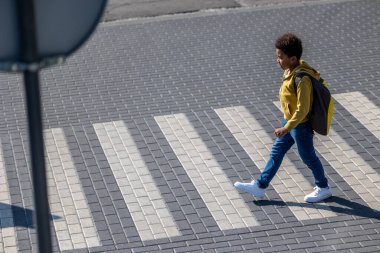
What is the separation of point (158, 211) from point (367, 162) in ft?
8.31

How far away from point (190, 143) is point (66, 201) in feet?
6.42

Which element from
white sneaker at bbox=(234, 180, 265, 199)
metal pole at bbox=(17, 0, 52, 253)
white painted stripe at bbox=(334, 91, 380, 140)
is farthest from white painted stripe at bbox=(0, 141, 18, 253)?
metal pole at bbox=(17, 0, 52, 253)

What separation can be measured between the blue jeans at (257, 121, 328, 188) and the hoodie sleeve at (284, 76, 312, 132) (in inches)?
8.1

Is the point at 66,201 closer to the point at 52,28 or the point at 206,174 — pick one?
the point at 206,174

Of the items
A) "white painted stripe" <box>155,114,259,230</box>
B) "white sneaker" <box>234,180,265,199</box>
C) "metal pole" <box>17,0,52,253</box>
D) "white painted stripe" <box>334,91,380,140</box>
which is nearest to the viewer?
"metal pole" <box>17,0,52,253</box>

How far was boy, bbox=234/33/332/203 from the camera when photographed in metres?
8.06

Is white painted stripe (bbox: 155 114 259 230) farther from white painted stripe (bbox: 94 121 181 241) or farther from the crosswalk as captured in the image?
white painted stripe (bbox: 94 121 181 241)

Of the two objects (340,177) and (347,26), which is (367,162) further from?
(347,26)

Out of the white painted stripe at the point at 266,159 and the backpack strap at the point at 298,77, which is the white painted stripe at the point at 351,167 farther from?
the backpack strap at the point at 298,77

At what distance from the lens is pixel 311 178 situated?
9.42 meters

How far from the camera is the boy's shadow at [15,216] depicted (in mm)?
8508

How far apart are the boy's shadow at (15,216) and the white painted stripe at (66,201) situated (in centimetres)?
20

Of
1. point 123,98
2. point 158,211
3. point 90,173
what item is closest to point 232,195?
point 158,211

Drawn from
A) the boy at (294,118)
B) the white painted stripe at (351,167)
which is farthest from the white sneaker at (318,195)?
the white painted stripe at (351,167)
